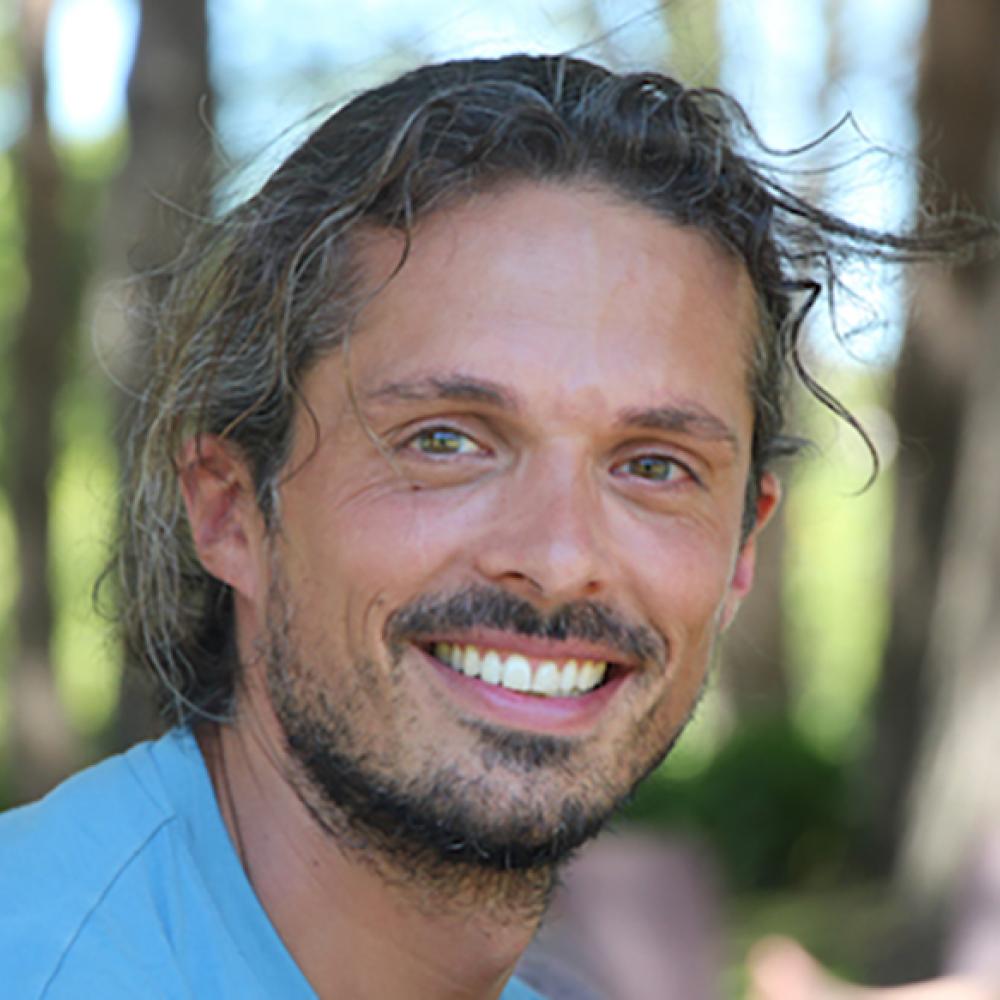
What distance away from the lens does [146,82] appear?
696 cm

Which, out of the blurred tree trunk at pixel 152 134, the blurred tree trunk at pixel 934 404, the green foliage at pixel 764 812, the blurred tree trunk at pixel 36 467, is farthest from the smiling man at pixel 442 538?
the blurred tree trunk at pixel 36 467

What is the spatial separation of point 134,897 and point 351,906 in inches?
16.5

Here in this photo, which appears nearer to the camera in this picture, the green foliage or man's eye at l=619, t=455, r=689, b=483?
man's eye at l=619, t=455, r=689, b=483

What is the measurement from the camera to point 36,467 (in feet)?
43.1

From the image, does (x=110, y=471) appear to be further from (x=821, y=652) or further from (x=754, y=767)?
(x=821, y=652)

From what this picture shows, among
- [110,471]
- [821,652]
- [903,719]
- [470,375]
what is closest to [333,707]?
[470,375]

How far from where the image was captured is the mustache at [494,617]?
2.33 metres

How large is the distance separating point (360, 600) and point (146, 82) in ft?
16.9

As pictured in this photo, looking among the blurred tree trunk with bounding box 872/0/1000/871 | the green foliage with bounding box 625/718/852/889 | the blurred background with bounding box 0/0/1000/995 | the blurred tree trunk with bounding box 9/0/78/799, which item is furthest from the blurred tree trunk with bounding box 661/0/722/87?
the blurred tree trunk with bounding box 9/0/78/799

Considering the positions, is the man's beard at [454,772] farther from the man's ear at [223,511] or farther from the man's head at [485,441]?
the man's ear at [223,511]

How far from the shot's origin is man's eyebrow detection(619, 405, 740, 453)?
95.7 inches

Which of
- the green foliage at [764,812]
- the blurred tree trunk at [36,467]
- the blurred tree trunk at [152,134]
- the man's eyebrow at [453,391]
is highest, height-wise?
the blurred tree trunk at [152,134]

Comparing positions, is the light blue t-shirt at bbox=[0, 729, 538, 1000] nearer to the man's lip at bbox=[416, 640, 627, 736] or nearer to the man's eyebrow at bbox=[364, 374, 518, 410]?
the man's lip at bbox=[416, 640, 627, 736]

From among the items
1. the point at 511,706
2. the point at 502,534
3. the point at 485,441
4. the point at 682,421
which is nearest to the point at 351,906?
the point at 511,706
